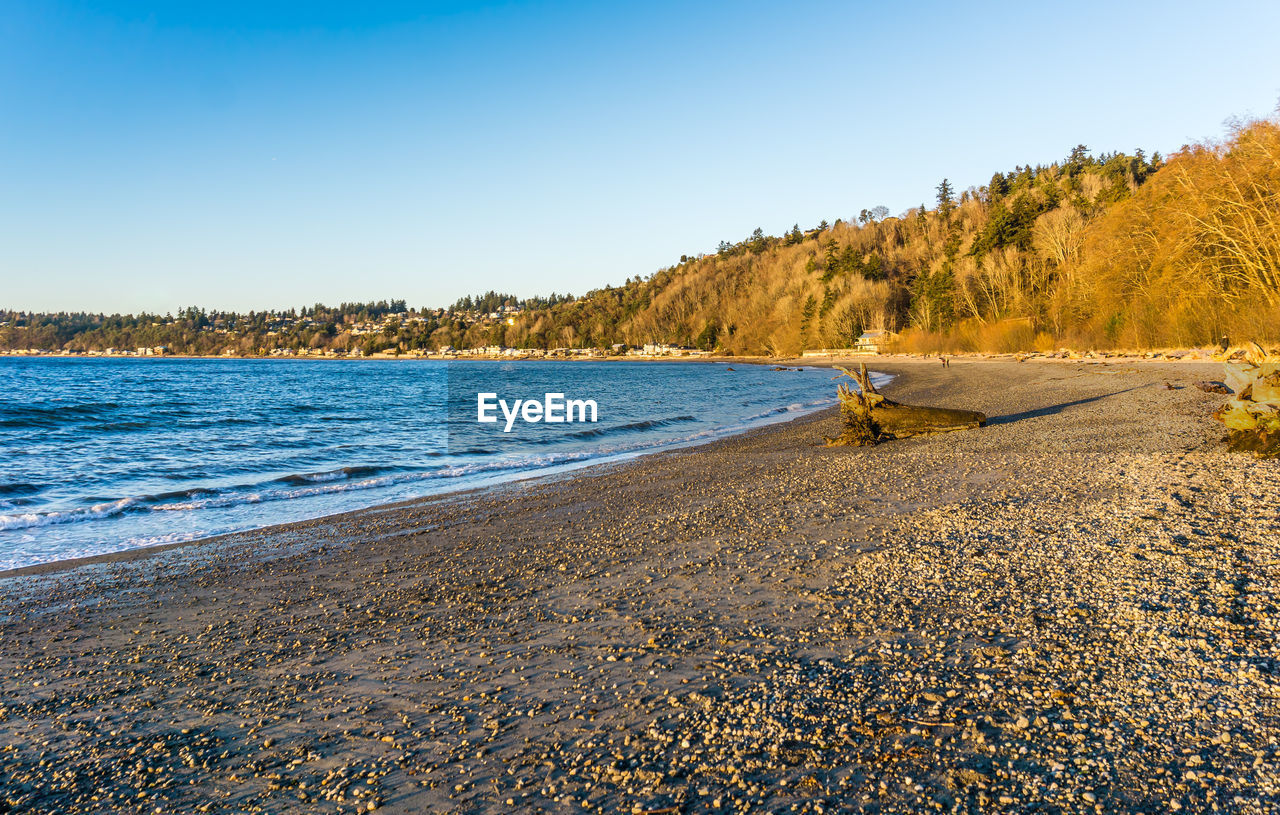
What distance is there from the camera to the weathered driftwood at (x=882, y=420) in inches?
669

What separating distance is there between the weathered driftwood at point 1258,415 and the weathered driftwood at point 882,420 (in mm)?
6060

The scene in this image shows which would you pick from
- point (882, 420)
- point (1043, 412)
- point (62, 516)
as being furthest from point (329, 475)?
point (1043, 412)

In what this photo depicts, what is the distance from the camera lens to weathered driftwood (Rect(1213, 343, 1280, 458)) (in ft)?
35.5

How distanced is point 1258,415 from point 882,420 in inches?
295

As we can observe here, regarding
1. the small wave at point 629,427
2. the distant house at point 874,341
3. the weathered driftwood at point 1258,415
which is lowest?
the small wave at point 629,427

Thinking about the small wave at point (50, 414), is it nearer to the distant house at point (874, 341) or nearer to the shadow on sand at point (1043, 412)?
the shadow on sand at point (1043, 412)

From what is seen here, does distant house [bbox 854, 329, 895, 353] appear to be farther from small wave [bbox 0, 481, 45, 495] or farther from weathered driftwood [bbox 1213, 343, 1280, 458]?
small wave [bbox 0, 481, 45, 495]

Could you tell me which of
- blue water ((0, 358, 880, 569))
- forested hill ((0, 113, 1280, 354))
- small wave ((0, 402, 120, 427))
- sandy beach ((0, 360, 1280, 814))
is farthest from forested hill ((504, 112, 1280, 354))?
small wave ((0, 402, 120, 427))

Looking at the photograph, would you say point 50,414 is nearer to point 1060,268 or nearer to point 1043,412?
point 1043,412

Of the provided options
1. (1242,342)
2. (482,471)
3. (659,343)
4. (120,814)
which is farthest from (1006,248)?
(659,343)

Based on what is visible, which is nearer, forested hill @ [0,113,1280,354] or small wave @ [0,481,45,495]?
small wave @ [0,481,45,495]

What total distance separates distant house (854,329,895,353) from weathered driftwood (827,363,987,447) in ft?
272

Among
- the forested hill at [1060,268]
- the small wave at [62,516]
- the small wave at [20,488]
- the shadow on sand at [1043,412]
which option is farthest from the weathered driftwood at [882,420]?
the forested hill at [1060,268]

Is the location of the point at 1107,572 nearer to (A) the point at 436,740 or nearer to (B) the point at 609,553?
(B) the point at 609,553
